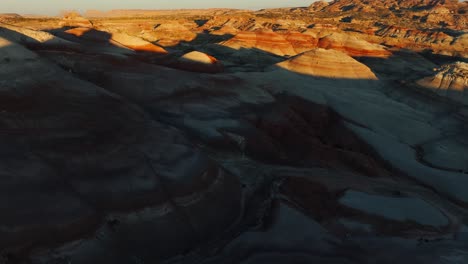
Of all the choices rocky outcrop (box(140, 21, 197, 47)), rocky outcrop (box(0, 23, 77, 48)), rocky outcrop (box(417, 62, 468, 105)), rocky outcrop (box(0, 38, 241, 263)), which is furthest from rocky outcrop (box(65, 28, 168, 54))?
rocky outcrop (box(140, 21, 197, 47))

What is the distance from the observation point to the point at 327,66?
2077 inches

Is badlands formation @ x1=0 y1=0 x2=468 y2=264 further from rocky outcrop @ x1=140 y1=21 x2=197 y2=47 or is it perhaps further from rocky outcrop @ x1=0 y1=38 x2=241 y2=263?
rocky outcrop @ x1=140 y1=21 x2=197 y2=47

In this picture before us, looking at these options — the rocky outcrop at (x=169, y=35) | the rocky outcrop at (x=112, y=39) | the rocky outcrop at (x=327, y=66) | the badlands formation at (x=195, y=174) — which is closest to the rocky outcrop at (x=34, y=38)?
the badlands formation at (x=195, y=174)

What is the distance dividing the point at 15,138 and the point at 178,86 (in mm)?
14917

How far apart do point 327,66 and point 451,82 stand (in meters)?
16.1

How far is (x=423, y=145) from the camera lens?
114 feet

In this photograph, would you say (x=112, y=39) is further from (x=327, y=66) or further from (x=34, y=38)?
(x=327, y=66)

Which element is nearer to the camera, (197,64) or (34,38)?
(34,38)

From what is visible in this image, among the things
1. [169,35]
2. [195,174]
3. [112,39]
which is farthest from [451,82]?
[169,35]

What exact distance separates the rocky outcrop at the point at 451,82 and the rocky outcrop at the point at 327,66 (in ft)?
24.4

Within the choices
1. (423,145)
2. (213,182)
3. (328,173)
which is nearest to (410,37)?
(423,145)

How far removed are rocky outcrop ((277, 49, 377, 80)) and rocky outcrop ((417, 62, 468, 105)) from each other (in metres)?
7.43

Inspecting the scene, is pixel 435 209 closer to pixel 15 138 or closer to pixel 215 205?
pixel 215 205

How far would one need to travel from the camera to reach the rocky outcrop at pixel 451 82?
1906 inches
